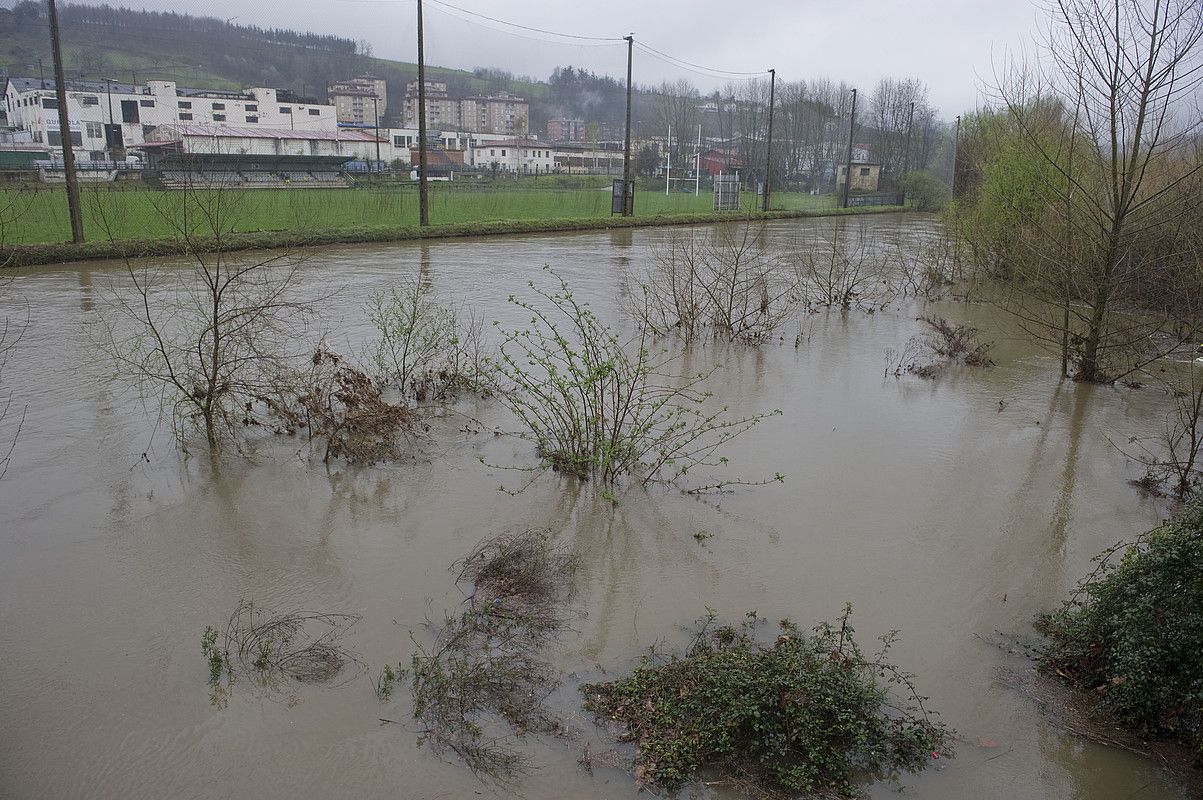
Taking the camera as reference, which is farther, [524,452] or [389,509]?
[524,452]

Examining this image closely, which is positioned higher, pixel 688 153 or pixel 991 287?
pixel 688 153

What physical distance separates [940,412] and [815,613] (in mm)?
5392

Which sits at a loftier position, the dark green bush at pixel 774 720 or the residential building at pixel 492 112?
the residential building at pixel 492 112

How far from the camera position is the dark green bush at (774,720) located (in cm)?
414

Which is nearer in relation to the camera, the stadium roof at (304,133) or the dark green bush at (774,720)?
the dark green bush at (774,720)

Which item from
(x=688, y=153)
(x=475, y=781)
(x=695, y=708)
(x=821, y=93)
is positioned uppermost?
(x=821, y=93)

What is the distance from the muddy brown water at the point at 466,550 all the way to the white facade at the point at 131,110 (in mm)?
55206

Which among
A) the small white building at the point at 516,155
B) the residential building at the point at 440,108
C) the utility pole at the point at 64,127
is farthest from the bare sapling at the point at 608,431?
the residential building at the point at 440,108

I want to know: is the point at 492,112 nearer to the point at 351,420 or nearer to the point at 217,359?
the point at 217,359

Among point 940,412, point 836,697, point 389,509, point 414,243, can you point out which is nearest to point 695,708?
point 836,697

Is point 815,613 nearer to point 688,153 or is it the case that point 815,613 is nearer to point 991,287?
point 991,287

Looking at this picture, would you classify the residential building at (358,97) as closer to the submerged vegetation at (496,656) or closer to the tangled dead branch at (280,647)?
the submerged vegetation at (496,656)

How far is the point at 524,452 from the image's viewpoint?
838 cm

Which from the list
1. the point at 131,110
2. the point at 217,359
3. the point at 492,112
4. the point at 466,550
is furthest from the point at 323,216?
the point at 492,112
